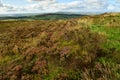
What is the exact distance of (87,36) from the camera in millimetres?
12695

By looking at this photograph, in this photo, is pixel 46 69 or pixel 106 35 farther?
pixel 106 35

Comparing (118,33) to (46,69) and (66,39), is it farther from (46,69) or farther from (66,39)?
(46,69)

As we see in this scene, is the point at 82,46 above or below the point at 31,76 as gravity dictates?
above

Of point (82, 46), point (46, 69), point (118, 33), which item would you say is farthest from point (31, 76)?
point (118, 33)

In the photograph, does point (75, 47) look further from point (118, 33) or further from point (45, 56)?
point (118, 33)

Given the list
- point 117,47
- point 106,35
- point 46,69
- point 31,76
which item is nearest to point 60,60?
point 46,69

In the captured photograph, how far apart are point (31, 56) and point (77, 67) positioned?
310 centimetres

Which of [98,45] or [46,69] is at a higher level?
[98,45]

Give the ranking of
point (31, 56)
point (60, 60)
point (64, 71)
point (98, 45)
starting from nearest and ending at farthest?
point (64, 71), point (60, 60), point (98, 45), point (31, 56)

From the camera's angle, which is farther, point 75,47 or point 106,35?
point 106,35

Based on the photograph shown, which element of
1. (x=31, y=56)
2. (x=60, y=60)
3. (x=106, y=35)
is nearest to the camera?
(x=60, y=60)

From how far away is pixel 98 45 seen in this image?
435 inches

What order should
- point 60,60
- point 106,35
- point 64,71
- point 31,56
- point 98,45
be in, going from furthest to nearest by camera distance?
point 106,35
point 31,56
point 98,45
point 60,60
point 64,71

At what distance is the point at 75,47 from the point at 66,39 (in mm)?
2039
